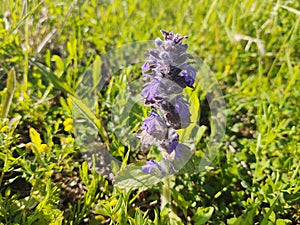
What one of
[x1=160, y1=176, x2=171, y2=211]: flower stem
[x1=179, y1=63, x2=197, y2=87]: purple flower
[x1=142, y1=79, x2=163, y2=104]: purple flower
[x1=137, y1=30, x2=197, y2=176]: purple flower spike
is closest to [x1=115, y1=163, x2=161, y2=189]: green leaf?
[x1=160, y1=176, x2=171, y2=211]: flower stem

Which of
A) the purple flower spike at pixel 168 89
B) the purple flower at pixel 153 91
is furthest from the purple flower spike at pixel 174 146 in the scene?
the purple flower at pixel 153 91

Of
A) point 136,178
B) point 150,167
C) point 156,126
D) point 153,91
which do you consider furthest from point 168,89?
point 136,178

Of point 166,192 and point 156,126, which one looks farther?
point 166,192

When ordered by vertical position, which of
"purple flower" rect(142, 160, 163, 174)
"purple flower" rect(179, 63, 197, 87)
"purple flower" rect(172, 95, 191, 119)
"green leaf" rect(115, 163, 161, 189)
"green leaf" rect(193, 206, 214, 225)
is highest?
"purple flower" rect(179, 63, 197, 87)

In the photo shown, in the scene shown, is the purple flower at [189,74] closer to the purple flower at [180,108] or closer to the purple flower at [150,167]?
the purple flower at [180,108]

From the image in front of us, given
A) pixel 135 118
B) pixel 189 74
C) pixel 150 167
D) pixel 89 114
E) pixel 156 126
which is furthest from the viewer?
pixel 135 118

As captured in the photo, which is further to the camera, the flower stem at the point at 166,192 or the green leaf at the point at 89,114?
the green leaf at the point at 89,114

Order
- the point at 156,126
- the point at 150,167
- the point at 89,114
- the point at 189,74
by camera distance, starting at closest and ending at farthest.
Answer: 1. the point at 189,74
2. the point at 156,126
3. the point at 150,167
4. the point at 89,114

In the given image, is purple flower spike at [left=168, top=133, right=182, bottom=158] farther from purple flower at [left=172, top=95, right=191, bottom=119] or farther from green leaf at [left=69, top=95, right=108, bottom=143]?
green leaf at [left=69, top=95, right=108, bottom=143]

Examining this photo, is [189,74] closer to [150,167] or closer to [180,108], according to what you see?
[180,108]
